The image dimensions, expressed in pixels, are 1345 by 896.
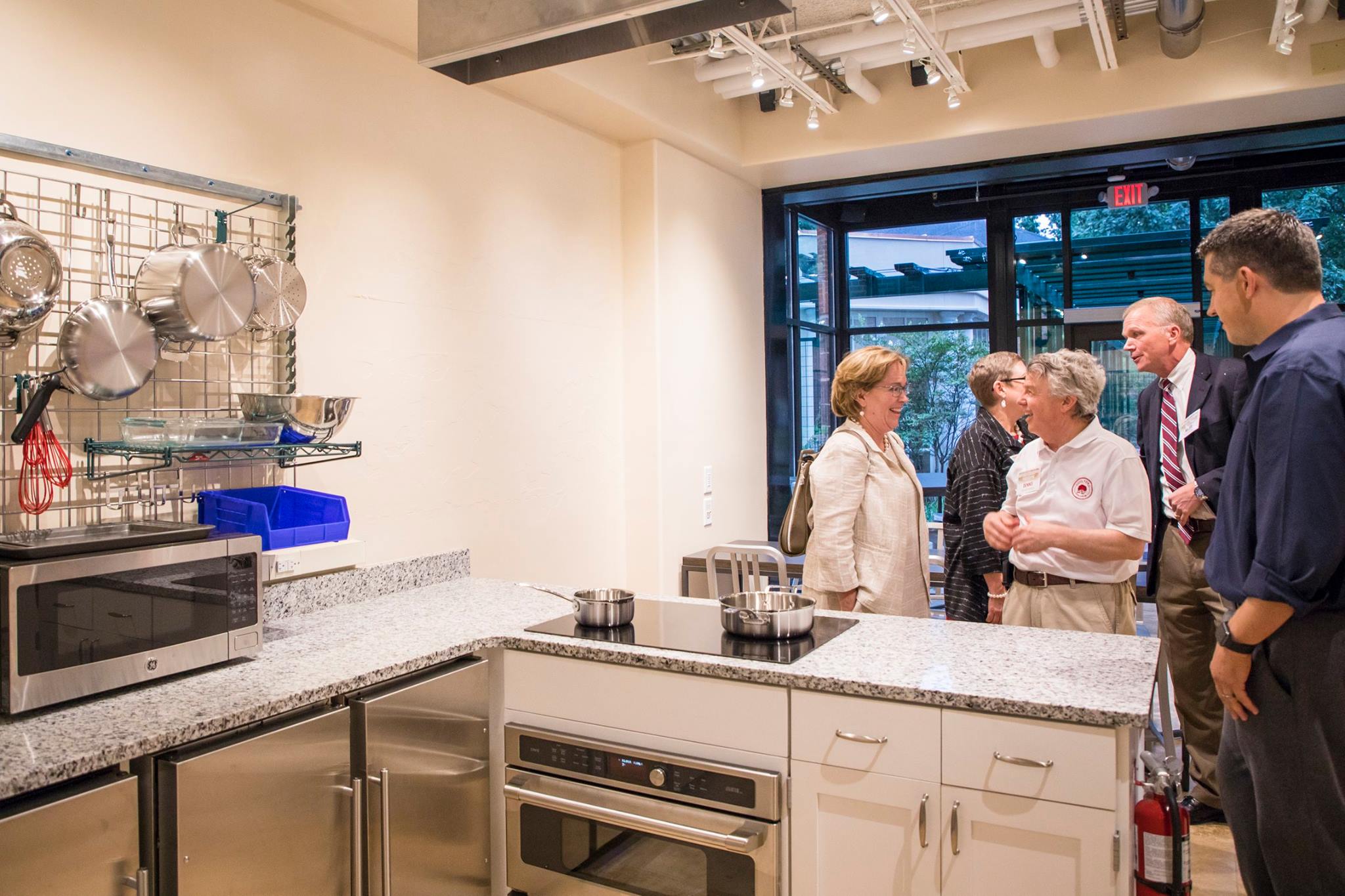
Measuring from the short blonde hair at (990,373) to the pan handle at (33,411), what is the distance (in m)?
2.67

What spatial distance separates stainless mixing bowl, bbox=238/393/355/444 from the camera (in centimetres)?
234

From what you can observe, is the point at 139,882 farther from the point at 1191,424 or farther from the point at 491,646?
the point at 1191,424

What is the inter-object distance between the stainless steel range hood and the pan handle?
1.08 meters

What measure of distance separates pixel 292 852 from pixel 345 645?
50cm

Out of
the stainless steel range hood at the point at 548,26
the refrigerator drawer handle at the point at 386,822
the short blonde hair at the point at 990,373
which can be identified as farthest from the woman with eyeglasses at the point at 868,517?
the refrigerator drawer handle at the point at 386,822

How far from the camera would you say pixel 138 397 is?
2.29m

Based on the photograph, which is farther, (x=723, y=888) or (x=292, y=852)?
(x=723, y=888)

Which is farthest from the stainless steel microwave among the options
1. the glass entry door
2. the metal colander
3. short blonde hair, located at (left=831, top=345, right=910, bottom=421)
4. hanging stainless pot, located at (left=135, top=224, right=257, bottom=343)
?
the glass entry door

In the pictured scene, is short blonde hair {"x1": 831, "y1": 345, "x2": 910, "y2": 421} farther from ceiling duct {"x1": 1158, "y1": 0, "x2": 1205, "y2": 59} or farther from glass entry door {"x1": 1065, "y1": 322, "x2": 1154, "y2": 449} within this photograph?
glass entry door {"x1": 1065, "y1": 322, "x2": 1154, "y2": 449}

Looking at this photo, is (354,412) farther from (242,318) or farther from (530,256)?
(530,256)

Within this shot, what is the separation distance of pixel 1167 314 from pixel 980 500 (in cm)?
100

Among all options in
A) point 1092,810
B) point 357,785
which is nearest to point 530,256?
point 357,785

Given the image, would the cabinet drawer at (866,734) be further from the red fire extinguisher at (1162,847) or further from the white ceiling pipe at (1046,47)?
the white ceiling pipe at (1046,47)

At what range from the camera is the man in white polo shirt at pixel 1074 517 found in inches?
97.9
